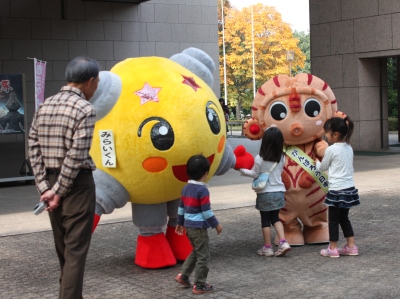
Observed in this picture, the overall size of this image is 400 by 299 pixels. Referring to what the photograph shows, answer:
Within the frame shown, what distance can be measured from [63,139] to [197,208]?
1.53 metres

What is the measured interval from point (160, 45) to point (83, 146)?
50.7 ft

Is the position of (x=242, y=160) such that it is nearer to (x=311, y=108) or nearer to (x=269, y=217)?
(x=269, y=217)

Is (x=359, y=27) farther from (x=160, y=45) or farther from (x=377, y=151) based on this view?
(x=160, y=45)

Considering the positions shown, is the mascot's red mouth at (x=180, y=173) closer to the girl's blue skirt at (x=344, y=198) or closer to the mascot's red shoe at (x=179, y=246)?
the mascot's red shoe at (x=179, y=246)

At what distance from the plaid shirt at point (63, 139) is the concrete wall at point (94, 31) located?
13769 millimetres

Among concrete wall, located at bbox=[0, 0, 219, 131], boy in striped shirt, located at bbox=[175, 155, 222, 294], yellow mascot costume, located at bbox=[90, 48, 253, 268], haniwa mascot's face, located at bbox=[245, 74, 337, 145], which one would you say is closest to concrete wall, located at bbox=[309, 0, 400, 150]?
concrete wall, located at bbox=[0, 0, 219, 131]

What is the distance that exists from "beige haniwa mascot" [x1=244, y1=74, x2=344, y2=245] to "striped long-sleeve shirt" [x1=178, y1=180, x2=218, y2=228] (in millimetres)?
1799

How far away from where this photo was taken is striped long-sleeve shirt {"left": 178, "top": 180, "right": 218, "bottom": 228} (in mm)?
5629

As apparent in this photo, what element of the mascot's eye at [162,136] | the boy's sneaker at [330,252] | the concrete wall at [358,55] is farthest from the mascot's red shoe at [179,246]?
the concrete wall at [358,55]

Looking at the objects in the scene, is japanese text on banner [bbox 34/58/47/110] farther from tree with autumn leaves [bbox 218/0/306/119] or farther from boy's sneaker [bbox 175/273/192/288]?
tree with autumn leaves [bbox 218/0/306/119]

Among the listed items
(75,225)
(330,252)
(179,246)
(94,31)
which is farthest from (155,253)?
(94,31)

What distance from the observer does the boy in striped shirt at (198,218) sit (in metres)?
5.63

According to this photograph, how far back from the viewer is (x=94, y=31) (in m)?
18.8

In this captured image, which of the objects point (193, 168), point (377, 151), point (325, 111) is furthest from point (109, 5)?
point (193, 168)
